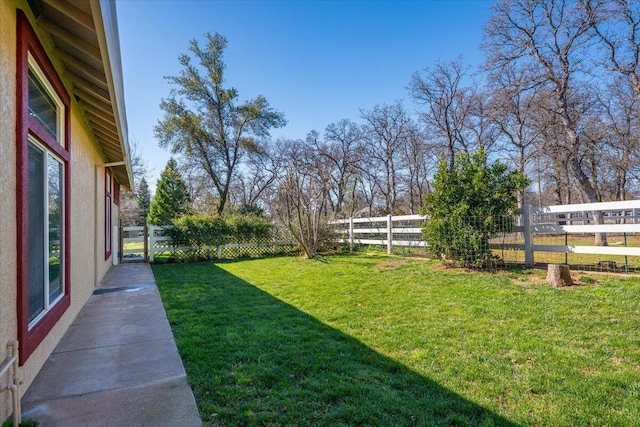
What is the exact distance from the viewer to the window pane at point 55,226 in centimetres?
339

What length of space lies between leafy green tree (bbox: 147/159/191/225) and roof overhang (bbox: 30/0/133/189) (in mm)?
19870

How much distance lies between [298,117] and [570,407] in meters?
22.7

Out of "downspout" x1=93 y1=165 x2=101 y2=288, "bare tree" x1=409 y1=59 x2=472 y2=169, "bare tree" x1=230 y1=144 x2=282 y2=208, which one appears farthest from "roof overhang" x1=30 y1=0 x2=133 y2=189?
"bare tree" x1=409 y1=59 x2=472 y2=169

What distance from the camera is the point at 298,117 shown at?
917 inches

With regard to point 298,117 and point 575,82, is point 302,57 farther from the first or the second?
point 575,82

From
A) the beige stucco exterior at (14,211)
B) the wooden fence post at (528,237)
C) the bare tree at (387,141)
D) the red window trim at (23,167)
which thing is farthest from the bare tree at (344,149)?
the red window trim at (23,167)

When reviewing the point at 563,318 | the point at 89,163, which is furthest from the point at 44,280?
the point at 563,318

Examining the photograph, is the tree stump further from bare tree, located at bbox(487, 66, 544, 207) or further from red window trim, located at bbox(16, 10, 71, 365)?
→ bare tree, located at bbox(487, 66, 544, 207)

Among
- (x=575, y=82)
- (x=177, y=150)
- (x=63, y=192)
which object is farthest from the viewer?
(x=177, y=150)

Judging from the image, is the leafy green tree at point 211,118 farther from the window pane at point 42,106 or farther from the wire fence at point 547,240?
the window pane at point 42,106

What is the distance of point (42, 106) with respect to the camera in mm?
3182

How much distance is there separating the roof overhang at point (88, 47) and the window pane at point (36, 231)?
94 centimetres

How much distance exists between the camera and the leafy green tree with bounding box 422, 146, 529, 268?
275 inches

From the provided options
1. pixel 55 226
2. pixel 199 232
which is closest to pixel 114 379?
pixel 55 226
